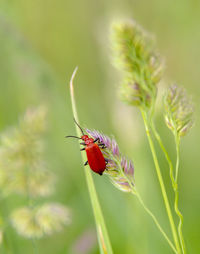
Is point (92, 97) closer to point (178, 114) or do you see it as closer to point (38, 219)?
point (38, 219)

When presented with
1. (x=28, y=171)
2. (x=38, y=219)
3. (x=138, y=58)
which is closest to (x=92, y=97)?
(x=28, y=171)

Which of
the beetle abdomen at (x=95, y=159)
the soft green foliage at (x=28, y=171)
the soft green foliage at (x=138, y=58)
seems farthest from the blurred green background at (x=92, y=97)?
the soft green foliage at (x=138, y=58)

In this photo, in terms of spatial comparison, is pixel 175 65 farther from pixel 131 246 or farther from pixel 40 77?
pixel 131 246

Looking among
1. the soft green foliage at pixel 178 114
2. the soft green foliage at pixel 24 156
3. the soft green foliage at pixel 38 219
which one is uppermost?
the soft green foliage at pixel 24 156

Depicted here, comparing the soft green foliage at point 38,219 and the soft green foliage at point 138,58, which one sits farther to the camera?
the soft green foliage at point 38,219

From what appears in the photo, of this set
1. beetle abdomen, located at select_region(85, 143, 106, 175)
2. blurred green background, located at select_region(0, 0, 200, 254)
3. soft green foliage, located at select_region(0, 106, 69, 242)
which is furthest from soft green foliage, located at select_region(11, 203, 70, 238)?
blurred green background, located at select_region(0, 0, 200, 254)

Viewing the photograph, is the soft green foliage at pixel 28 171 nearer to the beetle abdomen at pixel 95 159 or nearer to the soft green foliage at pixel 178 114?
the beetle abdomen at pixel 95 159
